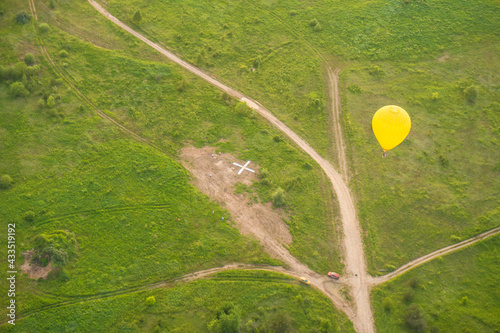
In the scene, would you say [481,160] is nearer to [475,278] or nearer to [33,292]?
[475,278]

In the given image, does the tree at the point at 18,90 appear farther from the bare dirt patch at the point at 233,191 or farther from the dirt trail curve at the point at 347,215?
the bare dirt patch at the point at 233,191

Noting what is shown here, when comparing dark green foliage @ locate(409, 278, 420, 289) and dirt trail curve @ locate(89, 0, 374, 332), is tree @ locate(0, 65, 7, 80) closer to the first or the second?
dirt trail curve @ locate(89, 0, 374, 332)

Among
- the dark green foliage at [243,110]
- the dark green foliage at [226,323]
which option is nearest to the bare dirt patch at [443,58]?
the dark green foliage at [243,110]

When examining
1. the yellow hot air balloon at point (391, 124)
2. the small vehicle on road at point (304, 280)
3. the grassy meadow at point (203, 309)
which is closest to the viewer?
the grassy meadow at point (203, 309)

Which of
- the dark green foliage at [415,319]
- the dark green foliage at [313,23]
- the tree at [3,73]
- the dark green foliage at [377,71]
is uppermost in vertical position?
the dark green foliage at [313,23]

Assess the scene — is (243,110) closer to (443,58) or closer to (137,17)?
(137,17)

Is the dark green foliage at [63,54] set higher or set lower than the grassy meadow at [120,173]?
higher

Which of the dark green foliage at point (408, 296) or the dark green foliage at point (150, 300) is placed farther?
the dark green foliage at point (408, 296)
